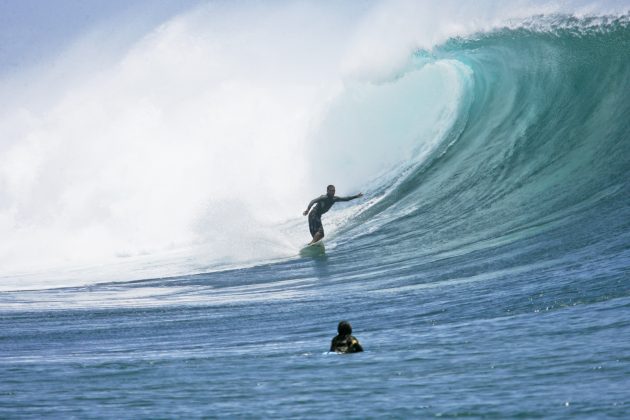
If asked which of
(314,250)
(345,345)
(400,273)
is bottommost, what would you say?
(345,345)

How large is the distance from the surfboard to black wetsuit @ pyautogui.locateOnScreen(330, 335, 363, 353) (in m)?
9.32

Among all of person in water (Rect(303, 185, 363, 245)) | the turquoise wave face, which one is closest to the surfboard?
person in water (Rect(303, 185, 363, 245))

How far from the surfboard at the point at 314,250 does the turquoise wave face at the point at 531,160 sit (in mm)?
792

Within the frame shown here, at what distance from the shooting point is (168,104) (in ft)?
130

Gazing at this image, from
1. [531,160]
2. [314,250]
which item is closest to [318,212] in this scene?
[314,250]

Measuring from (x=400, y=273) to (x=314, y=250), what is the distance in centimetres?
437

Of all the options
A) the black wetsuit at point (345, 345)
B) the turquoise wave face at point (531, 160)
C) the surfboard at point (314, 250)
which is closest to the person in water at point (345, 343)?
Answer: the black wetsuit at point (345, 345)

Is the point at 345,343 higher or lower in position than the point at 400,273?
lower

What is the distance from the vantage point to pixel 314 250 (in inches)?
728

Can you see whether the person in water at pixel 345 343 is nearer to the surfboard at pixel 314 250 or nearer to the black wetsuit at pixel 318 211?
the surfboard at pixel 314 250

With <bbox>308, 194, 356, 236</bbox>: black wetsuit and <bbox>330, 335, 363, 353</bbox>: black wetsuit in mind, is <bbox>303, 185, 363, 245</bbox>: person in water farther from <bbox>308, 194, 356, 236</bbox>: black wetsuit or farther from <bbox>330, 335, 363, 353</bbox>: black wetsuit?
<bbox>330, 335, 363, 353</bbox>: black wetsuit

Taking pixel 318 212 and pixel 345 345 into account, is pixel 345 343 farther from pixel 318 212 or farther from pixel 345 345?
pixel 318 212

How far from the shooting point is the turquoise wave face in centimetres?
1507

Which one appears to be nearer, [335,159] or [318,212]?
[318,212]
